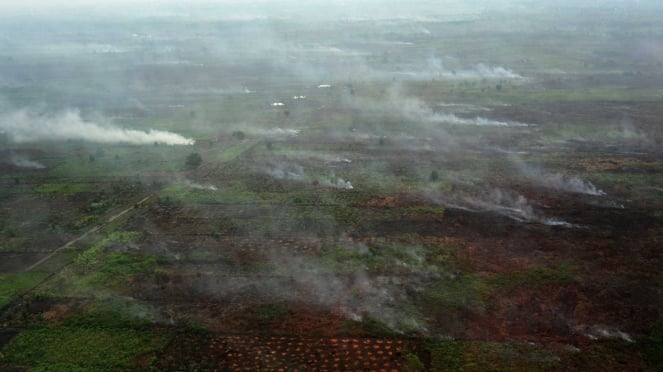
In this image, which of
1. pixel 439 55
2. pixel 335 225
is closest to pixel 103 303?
pixel 335 225

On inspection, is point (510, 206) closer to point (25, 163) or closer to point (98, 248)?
point (98, 248)

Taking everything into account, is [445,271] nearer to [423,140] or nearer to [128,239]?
[128,239]

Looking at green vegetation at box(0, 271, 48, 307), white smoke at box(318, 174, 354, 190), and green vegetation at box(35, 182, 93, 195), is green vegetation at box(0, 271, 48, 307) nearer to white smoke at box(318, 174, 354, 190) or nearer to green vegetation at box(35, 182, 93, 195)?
green vegetation at box(35, 182, 93, 195)

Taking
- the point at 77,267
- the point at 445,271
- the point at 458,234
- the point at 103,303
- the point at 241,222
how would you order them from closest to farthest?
the point at 103,303, the point at 445,271, the point at 77,267, the point at 458,234, the point at 241,222

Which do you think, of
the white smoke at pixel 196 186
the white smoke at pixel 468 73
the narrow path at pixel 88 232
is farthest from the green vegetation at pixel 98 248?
the white smoke at pixel 468 73

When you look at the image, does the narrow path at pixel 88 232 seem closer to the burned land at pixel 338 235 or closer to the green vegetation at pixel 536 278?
the burned land at pixel 338 235

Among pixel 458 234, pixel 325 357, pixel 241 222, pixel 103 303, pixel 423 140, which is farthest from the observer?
pixel 423 140
